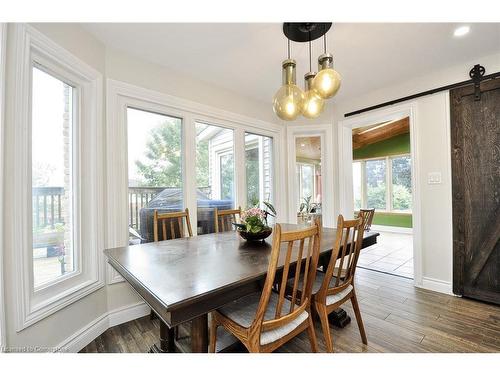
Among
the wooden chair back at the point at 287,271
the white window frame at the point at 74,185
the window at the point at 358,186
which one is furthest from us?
the window at the point at 358,186

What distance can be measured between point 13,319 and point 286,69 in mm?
2406

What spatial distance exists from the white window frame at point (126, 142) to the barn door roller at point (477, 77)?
2.37m

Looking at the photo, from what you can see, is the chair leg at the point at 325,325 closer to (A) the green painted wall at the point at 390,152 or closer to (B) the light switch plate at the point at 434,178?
(B) the light switch plate at the point at 434,178

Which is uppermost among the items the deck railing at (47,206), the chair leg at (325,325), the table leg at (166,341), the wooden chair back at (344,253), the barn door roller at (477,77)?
the barn door roller at (477,77)

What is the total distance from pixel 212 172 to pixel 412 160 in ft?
8.40

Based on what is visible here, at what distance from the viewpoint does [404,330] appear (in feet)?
6.11

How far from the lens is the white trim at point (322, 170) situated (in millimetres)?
3537

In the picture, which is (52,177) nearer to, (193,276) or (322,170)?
(193,276)

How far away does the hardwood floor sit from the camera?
5.48ft

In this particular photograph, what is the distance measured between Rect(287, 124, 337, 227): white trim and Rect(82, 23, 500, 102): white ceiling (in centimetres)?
96

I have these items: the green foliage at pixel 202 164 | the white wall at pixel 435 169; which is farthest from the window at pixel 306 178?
the green foliage at pixel 202 164

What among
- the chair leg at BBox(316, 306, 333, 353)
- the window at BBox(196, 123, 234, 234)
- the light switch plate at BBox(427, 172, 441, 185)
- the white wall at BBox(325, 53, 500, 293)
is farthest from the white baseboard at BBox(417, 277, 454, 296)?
the window at BBox(196, 123, 234, 234)

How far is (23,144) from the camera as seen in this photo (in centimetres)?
138
